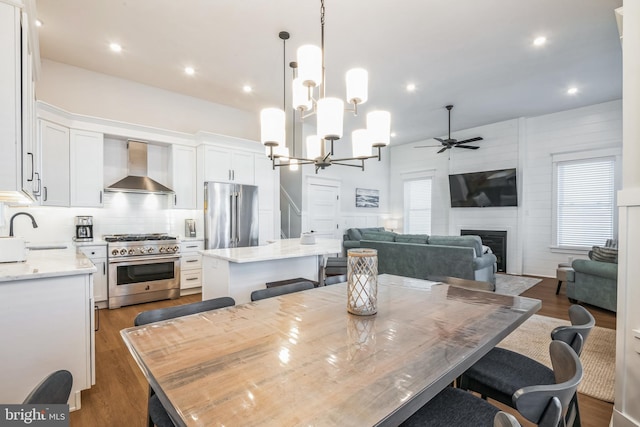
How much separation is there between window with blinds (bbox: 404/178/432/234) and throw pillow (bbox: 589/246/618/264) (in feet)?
13.3

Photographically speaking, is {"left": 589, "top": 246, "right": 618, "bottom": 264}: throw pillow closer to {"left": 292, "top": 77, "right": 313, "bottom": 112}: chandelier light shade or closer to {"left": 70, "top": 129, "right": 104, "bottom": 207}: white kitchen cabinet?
{"left": 292, "top": 77, "right": 313, "bottom": 112}: chandelier light shade

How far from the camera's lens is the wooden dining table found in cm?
75

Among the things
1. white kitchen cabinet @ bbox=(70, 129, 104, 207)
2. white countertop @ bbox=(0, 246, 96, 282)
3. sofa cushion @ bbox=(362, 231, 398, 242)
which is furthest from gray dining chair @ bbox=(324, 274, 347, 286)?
white kitchen cabinet @ bbox=(70, 129, 104, 207)

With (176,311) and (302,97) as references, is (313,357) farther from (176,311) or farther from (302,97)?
(302,97)

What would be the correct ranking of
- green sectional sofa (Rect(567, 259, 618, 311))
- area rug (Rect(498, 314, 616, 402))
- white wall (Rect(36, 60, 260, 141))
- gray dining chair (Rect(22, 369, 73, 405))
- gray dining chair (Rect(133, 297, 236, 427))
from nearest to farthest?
gray dining chair (Rect(22, 369, 73, 405))
gray dining chair (Rect(133, 297, 236, 427))
area rug (Rect(498, 314, 616, 402))
green sectional sofa (Rect(567, 259, 618, 311))
white wall (Rect(36, 60, 260, 141))

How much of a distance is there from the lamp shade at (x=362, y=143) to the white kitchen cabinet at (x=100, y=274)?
11.8 feet

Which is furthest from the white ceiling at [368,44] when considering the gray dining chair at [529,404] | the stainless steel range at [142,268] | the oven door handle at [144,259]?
the gray dining chair at [529,404]

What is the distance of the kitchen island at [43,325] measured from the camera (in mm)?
1730

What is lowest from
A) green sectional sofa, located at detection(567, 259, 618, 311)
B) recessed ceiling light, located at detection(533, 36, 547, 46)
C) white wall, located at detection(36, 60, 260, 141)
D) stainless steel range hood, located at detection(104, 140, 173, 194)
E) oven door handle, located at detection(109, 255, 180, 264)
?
green sectional sofa, located at detection(567, 259, 618, 311)

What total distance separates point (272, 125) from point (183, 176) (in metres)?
3.14

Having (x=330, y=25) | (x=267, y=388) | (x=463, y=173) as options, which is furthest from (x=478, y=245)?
(x=267, y=388)

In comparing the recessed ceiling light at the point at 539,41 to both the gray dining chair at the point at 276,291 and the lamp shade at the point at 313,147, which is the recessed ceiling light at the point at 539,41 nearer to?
the lamp shade at the point at 313,147

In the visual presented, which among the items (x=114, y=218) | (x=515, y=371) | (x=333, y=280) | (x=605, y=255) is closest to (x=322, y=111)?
(x=333, y=280)

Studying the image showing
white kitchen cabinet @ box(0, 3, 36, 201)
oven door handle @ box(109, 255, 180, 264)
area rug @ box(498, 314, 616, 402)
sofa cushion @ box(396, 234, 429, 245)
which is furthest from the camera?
sofa cushion @ box(396, 234, 429, 245)
